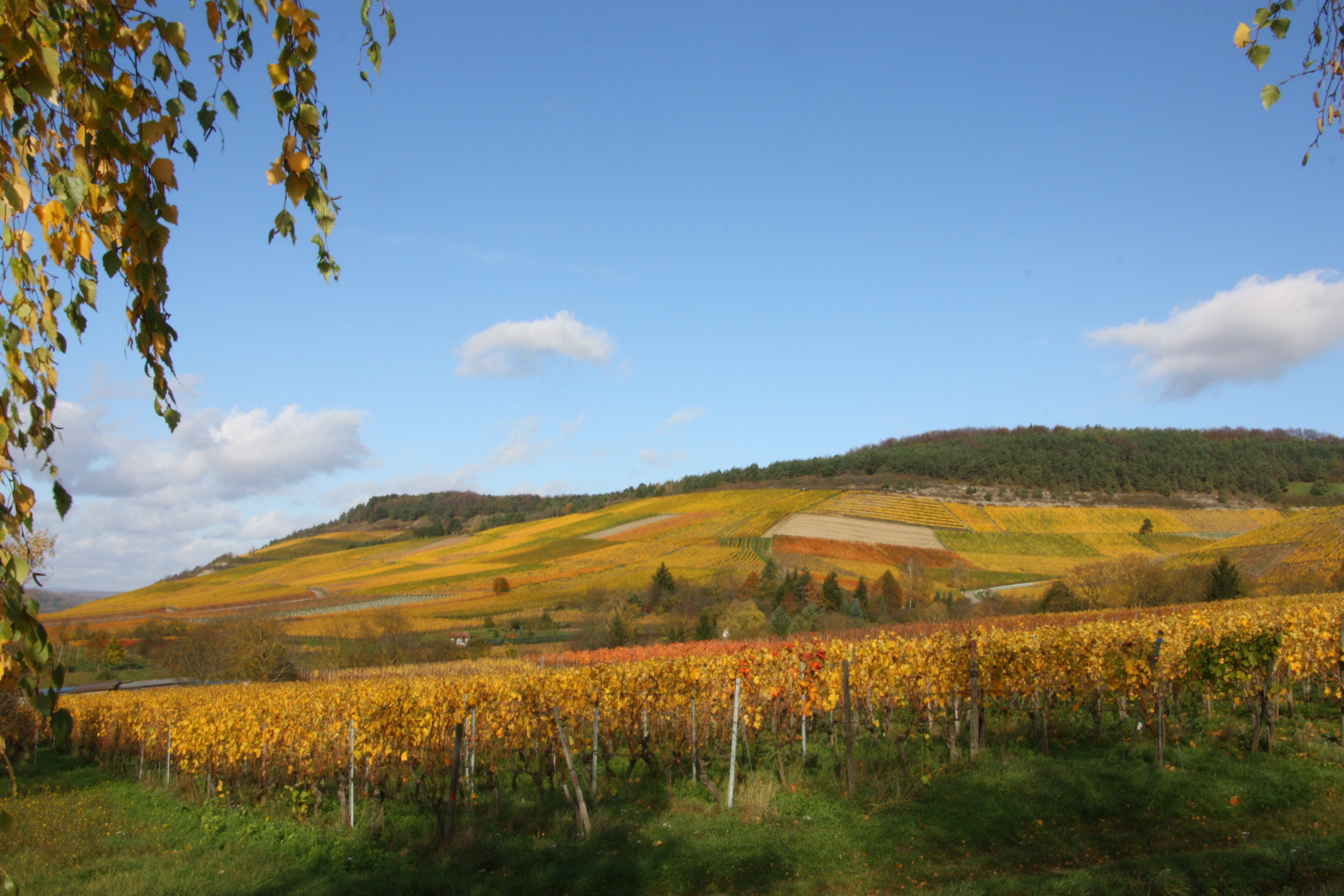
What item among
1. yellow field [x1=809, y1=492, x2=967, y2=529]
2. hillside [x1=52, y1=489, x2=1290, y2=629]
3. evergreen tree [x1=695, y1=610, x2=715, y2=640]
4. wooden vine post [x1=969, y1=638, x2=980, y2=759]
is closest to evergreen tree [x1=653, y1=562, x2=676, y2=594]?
hillside [x1=52, y1=489, x2=1290, y2=629]

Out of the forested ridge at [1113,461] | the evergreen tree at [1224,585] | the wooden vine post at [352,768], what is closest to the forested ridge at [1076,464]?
the forested ridge at [1113,461]

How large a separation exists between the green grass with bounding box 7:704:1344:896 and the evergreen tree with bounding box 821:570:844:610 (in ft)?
126

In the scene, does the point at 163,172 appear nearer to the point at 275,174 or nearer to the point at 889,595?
the point at 275,174

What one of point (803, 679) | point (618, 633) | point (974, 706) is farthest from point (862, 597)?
point (803, 679)

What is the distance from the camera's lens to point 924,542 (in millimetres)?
71625

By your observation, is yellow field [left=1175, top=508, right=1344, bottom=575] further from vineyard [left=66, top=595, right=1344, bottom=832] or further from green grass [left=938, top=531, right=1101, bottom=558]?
vineyard [left=66, top=595, right=1344, bottom=832]

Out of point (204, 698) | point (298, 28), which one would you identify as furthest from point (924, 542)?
point (298, 28)

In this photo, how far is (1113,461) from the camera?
95062 mm

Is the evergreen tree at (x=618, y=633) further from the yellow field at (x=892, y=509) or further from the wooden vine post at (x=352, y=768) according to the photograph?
the yellow field at (x=892, y=509)

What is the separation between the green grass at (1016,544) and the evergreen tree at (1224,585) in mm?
31009

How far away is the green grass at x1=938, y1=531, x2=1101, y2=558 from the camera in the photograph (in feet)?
229

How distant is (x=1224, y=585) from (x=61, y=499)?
4541 centimetres

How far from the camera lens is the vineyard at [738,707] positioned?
1133 centimetres

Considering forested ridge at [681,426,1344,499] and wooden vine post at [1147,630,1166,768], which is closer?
wooden vine post at [1147,630,1166,768]
